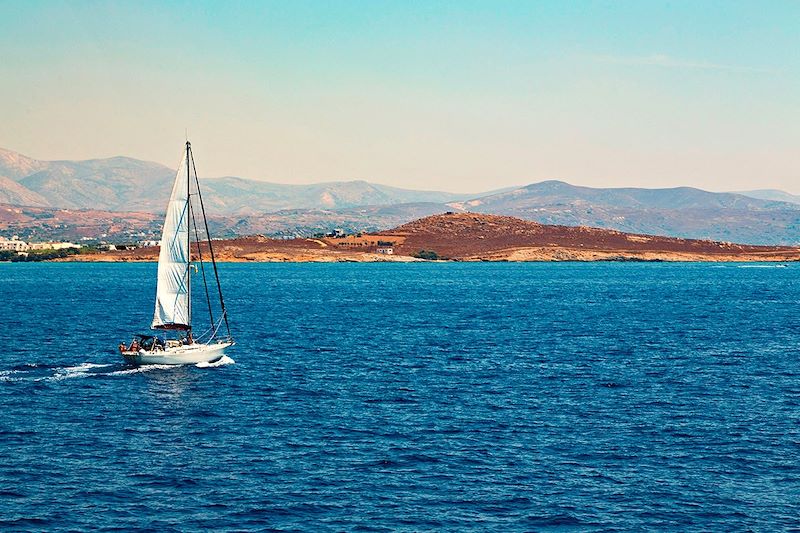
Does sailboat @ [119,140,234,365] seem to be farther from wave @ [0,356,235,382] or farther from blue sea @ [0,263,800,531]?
blue sea @ [0,263,800,531]

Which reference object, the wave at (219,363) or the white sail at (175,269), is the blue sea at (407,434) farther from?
the white sail at (175,269)

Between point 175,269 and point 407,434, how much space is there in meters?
39.7

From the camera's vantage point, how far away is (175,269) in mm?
86875

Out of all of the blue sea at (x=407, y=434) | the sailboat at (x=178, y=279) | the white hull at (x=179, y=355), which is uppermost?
the sailboat at (x=178, y=279)

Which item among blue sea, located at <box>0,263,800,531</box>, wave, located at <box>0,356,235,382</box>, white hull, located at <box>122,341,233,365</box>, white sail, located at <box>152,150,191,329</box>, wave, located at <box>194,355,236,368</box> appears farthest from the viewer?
white sail, located at <box>152,150,191,329</box>

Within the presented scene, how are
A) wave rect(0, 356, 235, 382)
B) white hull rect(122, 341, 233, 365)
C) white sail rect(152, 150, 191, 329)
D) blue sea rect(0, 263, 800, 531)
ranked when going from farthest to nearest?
white sail rect(152, 150, 191, 329) → white hull rect(122, 341, 233, 365) → wave rect(0, 356, 235, 382) → blue sea rect(0, 263, 800, 531)

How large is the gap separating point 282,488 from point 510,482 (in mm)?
11036

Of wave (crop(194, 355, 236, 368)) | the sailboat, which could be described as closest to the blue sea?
wave (crop(194, 355, 236, 368))

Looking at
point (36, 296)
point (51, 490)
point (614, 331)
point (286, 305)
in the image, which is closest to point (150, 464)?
point (51, 490)

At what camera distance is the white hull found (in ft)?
267

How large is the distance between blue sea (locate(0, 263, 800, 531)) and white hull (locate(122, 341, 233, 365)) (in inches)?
47.1

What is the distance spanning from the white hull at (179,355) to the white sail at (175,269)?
365 centimetres

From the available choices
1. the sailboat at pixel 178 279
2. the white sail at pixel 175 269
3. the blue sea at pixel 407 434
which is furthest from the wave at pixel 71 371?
the white sail at pixel 175 269

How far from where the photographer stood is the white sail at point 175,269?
8552 cm
